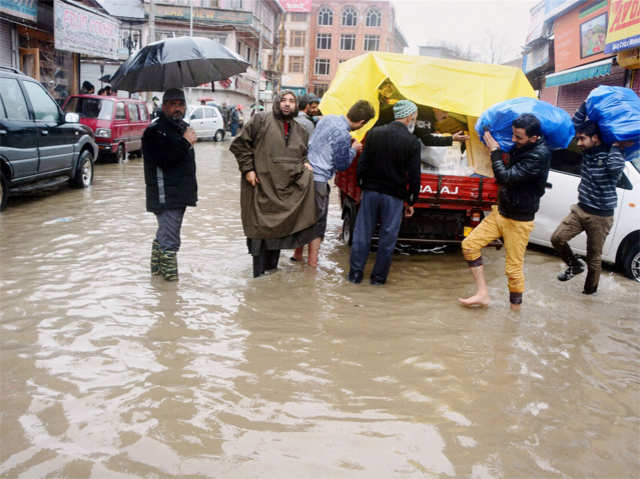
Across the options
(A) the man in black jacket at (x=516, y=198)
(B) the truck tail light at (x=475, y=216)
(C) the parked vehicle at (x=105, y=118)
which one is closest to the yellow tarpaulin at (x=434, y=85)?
(B) the truck tail light at (x=475, y=216)

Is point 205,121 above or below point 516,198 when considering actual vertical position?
above

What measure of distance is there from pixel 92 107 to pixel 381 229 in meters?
12.4

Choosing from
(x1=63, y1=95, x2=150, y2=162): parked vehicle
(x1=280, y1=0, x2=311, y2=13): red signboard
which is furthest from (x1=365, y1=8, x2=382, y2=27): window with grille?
(x1=63, y1=95, x2=150, y2=162): parked vehicle

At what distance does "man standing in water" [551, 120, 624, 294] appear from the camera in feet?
18.7

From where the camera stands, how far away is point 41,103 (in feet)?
31.4

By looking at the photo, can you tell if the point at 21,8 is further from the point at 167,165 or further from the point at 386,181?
the point at 386,181

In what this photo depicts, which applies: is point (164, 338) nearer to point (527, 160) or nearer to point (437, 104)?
point (527, 160)

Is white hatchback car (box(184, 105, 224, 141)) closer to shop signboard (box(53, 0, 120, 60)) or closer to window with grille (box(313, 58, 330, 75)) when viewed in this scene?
shop signboard (box(53, 0, 120, 60))

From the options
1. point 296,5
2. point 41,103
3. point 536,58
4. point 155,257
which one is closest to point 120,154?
point 41,103

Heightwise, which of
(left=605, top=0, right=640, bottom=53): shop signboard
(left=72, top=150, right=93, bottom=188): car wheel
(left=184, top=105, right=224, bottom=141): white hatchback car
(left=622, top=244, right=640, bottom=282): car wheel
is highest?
(left=605, top=0, right=640, bottom=53): shop signboard

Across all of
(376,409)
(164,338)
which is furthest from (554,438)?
(164,338)

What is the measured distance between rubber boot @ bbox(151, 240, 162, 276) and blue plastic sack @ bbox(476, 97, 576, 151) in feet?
10.8

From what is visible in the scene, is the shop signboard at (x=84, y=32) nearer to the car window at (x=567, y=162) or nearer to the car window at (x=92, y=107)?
the car window at (x=92, y=107)

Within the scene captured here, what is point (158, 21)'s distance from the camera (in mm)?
44062
